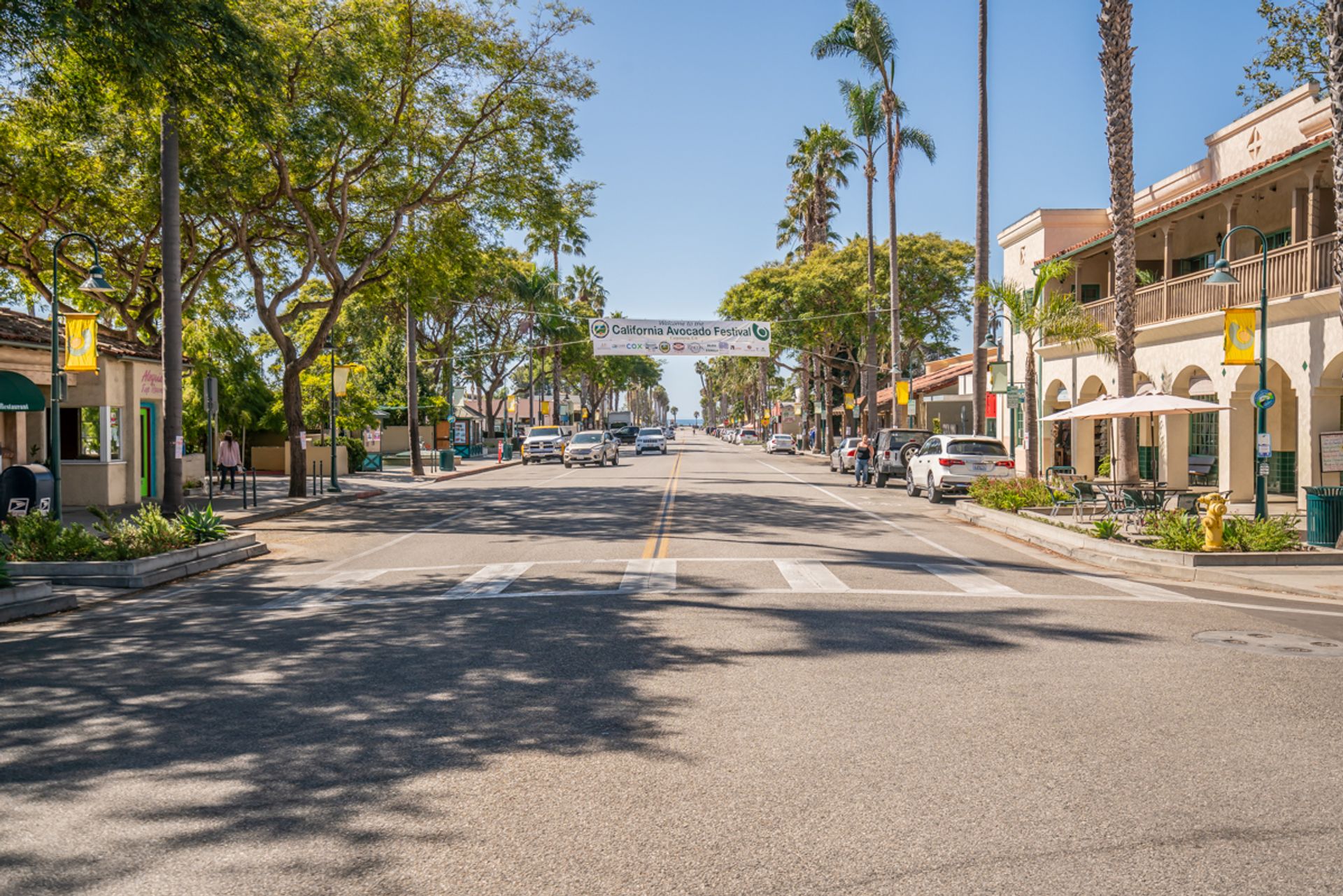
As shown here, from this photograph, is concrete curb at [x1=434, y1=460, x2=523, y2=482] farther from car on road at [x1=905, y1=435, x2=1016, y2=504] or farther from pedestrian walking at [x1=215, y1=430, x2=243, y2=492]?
car on road at [x1=905, y1=435, x2=1016, y2=504]

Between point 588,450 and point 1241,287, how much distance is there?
100 feet

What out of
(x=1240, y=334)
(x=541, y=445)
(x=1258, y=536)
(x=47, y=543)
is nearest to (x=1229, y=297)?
(x=1240, y=334)

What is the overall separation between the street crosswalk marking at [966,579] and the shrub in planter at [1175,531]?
325cm

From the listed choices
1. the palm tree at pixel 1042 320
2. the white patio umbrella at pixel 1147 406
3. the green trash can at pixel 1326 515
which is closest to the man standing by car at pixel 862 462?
the palm tree at pixel 1042 320

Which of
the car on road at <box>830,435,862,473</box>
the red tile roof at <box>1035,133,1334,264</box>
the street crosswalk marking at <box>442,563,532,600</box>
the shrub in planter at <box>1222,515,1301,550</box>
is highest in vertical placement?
the red tile roof at <box>1035,133,1334,264</box>

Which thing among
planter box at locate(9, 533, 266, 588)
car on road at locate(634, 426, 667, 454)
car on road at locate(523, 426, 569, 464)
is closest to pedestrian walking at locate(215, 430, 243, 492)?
planter box at locate(9, 533, 266, 588)

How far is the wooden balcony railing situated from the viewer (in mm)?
20875

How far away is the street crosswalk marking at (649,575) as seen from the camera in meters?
12.3

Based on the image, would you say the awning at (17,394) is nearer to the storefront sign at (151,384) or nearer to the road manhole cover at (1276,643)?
the storefront sign at (151,384)

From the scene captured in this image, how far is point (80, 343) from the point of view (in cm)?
1888

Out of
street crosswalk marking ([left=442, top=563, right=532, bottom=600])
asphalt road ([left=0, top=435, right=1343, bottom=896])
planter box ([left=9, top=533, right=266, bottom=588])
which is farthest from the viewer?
planter box ([left=9, top=533, right=266, bottom=588])

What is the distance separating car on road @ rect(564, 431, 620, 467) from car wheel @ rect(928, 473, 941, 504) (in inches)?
958

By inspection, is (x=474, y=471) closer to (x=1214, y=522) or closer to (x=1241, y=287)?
(x=1241, y=287)

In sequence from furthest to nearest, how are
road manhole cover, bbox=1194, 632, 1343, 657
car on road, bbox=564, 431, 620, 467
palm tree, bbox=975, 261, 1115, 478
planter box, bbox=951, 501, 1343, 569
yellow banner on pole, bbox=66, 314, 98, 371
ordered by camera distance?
→ car on road, bbox=564, 431, 620, 467, palm tree, bbox=975, 261, 1115, 478, yellow banner on pole, bbox=66, 314, 98, 371, planter box, bbox=951, 501, 1343, 569, road manhole cover, bbox=1194, 632, 1343, 657
